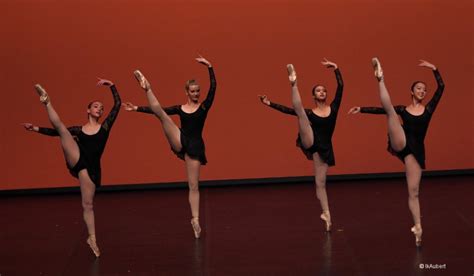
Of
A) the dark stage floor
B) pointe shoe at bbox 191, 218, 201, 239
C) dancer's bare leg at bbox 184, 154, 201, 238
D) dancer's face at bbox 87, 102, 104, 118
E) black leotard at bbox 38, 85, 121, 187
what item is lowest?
the dark stage floor

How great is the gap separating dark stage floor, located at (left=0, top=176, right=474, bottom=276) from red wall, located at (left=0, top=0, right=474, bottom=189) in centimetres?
39

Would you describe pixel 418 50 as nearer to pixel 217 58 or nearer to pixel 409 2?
pixel 409 2

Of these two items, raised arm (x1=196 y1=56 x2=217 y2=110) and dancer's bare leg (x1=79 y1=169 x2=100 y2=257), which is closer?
dancer's bare leg (x1=79 y1=169 x2=100 y2=257)

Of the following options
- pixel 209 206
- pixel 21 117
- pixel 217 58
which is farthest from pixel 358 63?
pixel 21 117

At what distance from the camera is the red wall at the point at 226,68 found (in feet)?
28.9

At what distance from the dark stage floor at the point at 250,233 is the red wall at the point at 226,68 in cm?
39

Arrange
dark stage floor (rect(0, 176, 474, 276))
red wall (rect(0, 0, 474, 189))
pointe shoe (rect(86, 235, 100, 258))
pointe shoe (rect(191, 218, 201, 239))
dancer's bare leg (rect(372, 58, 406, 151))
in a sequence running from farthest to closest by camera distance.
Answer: red wall (rect(0, 0, 474, 189))
pointe shoe (rect(191, 218, 201, 239))
pointe shoe (rect(86, 235, 100, 258))
dancer's bare leg (rect(372, 58, 406, 151))
dark stage floor (rect(0, 176, 474, 276))

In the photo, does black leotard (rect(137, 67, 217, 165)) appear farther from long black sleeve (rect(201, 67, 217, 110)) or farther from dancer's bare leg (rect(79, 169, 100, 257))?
dancer's bare leg (rect(79, 169, 100, 257))

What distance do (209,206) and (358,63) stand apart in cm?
253

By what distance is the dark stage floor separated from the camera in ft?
18.6

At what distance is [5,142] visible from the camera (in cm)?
891

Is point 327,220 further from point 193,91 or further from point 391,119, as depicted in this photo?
point 193,91

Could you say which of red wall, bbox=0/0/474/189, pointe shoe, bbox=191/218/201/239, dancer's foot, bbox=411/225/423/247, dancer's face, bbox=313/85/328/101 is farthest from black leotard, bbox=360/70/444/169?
red wall, bbox=0/0/474/189

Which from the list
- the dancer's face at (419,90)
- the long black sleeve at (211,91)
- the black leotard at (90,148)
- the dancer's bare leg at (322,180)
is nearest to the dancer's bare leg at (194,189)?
the long black sleeve at (211,91)
